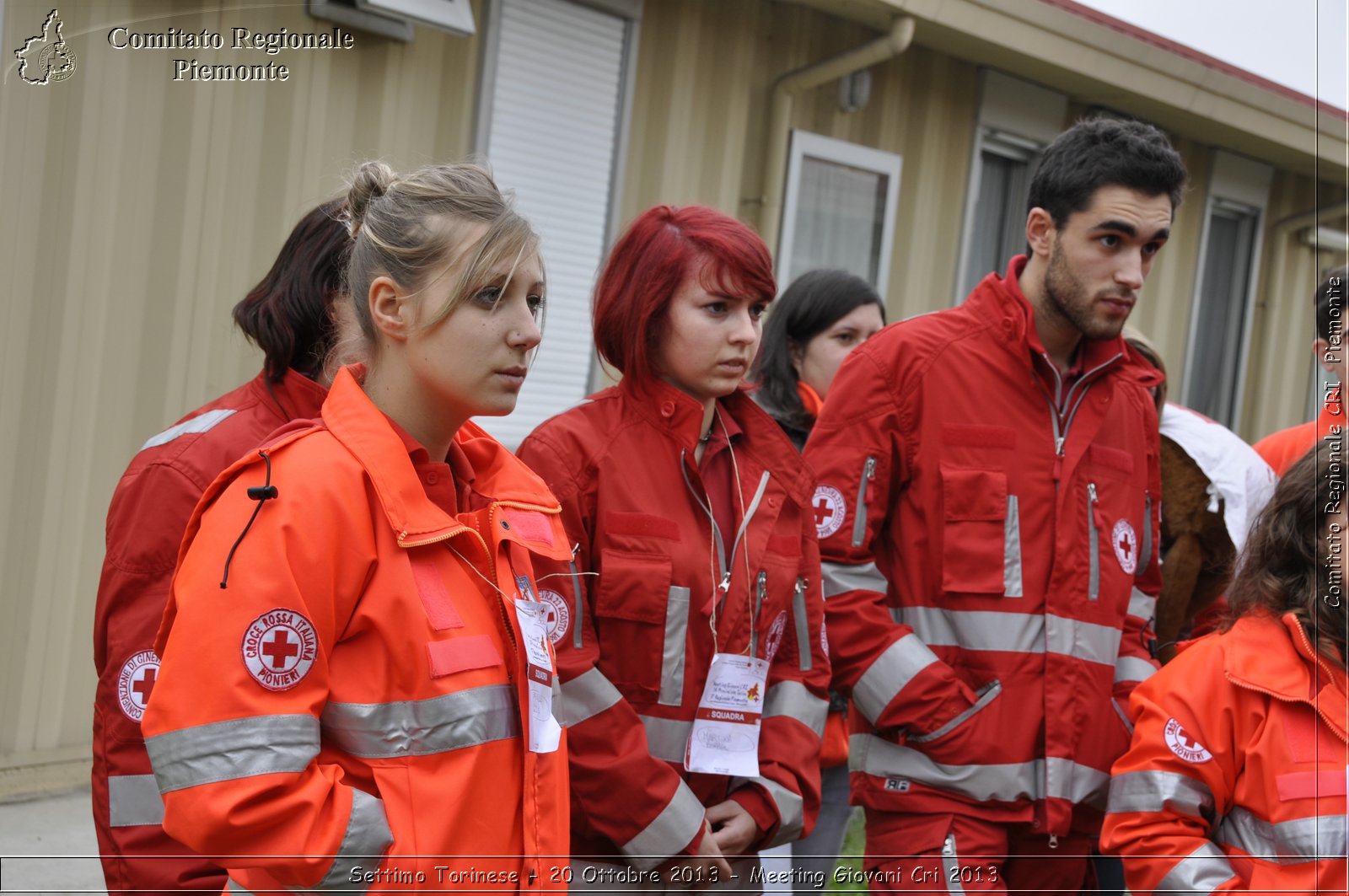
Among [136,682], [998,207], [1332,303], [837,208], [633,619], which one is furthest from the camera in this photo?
[998,207]

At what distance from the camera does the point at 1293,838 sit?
290 cm

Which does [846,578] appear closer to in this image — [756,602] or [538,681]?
[756,602]

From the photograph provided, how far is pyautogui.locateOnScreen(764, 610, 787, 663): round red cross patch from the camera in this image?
310 cm

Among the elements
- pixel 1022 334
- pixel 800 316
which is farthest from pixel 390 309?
pixel 800 316

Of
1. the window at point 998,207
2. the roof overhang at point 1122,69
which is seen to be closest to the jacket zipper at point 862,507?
the roof overhang at point 1122,69

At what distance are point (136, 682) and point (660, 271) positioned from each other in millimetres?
1466

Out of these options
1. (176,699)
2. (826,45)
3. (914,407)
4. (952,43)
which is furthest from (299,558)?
(952,43)

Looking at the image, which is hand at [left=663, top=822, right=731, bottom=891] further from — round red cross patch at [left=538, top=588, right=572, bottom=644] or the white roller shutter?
the white roller shutter

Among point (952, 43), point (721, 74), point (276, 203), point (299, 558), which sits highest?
point (952, 43)

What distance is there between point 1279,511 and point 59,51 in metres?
4.25

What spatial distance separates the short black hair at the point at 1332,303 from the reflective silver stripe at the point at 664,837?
2316 mm

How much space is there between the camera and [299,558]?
200cm

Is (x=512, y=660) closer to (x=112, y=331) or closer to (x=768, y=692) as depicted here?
(x=768, y=692)

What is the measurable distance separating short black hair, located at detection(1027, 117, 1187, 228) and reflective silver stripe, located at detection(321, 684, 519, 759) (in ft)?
7.69
